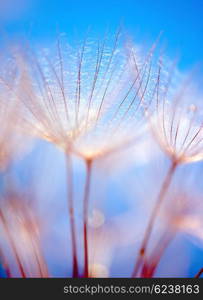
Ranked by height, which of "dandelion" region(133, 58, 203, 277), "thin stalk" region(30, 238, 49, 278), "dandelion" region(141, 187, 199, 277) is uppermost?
"dandelion" region(133, 58, 203, 277)

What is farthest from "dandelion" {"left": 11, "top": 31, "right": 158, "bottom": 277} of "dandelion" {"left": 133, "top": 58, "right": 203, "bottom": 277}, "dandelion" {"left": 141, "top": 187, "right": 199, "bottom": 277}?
"dandelion" {"left": 141, "top": 187, "right": 199, "bottom": 277}

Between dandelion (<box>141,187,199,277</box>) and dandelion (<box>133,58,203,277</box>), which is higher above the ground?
dandelion (<box>133,58,203,277</box>)

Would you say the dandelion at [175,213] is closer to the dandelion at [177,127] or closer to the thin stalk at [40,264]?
the dandelion at [177,127]

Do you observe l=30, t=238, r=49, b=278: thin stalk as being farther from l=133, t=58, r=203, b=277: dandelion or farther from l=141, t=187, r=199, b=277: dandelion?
l=141, t=187, r=199, b=277: dandelion

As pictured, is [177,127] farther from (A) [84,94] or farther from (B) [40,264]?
(B) [40,264]

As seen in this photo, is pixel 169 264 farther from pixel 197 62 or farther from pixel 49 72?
pixel 49 72

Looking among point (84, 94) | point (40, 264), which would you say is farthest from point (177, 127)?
point (40, 264)

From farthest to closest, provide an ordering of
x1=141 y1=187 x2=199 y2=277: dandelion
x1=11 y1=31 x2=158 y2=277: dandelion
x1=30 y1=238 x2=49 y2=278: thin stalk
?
x1=141 y1=187 x2=199 y2=277: dandelion, x1=30 y1=238 x2=49 y2=278: thin stalk, x1=11 y1=31 x2=158 y2=277: dandelion

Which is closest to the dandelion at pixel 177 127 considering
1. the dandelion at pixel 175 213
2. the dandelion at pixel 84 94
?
the dandelion at pixel 84 94
